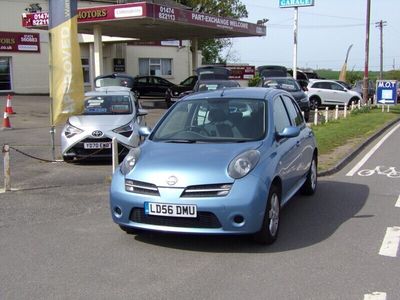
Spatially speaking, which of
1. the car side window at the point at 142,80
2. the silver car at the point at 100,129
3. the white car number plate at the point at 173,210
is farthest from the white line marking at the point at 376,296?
the car side window at the point at 142,80

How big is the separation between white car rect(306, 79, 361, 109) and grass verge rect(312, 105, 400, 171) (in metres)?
6.48

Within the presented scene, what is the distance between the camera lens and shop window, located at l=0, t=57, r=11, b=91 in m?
35.0

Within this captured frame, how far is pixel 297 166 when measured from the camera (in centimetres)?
706

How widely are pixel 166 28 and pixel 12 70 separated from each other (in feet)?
39.7

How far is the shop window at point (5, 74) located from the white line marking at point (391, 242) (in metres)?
32.6

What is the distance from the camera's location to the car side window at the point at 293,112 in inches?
294

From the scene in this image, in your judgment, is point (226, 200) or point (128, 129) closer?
point (226, 200)

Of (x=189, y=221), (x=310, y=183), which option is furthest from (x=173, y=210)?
(x=310, y=183)

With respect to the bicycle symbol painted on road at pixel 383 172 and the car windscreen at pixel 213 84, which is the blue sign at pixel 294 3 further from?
the bicycle symbol painted on road at pixel 383 172

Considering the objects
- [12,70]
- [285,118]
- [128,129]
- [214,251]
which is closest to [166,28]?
[12,70]

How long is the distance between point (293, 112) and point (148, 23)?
64.8ft

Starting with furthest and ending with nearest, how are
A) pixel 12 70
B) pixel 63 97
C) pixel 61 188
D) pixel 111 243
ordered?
1. pixel 12 70
2. pixel 63 97
3. pixel 61 188
4. pixel 111 243

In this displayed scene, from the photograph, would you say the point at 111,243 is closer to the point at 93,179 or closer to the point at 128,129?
the point at 93,179

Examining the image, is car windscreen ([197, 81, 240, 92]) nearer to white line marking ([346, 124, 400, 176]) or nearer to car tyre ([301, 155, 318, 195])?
white line marking ([346, 124, 400, 176])
